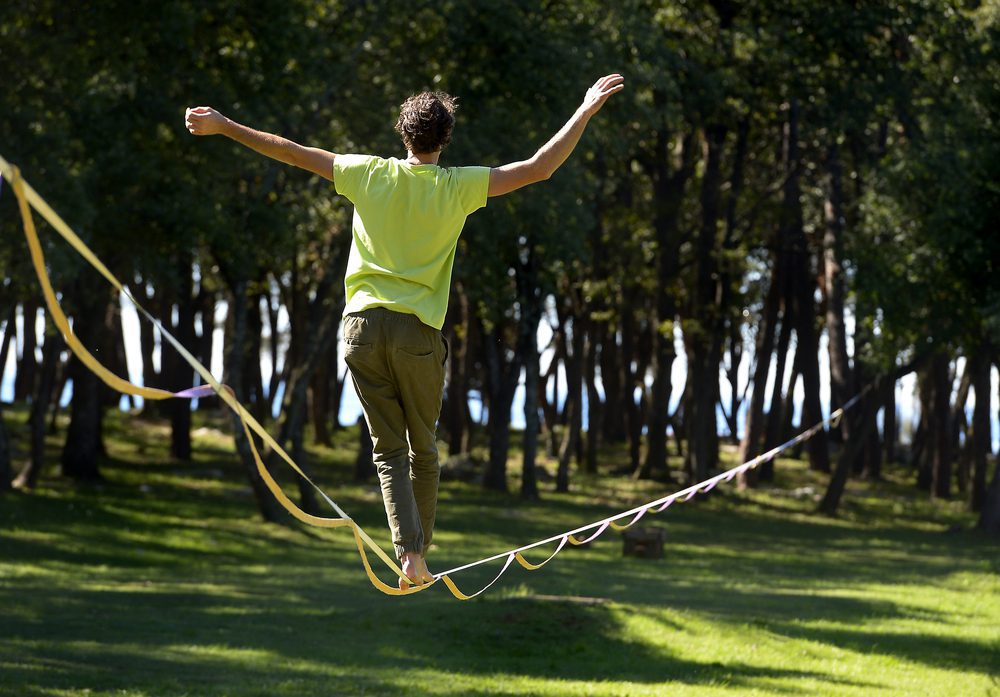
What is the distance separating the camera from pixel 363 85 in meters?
25.2

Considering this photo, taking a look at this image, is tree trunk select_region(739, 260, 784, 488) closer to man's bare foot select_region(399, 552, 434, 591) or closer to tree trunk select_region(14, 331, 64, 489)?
tree trunk select_region(14, 331, 64, 489)

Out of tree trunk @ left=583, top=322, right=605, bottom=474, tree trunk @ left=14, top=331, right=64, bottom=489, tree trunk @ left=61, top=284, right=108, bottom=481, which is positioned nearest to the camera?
tree trunk @ left=14, top=331, right=64, bottom=489

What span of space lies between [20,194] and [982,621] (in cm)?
1540

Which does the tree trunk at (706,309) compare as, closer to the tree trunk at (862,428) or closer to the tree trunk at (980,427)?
the tree trunk at (862,428)

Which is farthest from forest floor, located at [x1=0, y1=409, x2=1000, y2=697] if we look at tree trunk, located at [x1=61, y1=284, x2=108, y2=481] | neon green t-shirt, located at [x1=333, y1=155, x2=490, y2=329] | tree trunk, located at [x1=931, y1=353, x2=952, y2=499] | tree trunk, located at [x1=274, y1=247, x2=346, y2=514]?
neon green t-shirt, located at [x1=333, y1=155, x2=490, y2=329]

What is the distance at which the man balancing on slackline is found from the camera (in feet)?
19.2

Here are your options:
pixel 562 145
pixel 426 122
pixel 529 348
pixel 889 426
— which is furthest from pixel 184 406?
pixel 562 145

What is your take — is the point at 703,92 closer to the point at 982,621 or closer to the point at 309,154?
the point at 982,621

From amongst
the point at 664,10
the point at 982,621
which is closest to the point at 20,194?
the point at 982,621

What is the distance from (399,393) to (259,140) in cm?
123

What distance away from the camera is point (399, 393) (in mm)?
6070

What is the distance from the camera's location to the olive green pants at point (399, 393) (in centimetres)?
586

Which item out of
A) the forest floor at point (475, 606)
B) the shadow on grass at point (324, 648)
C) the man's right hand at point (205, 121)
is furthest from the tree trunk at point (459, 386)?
the man's right hand at point (205, 121)

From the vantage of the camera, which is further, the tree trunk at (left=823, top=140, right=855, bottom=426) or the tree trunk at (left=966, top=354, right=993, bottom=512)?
the tree trunk at (left=823, top=140, right=855, bottom=426)
